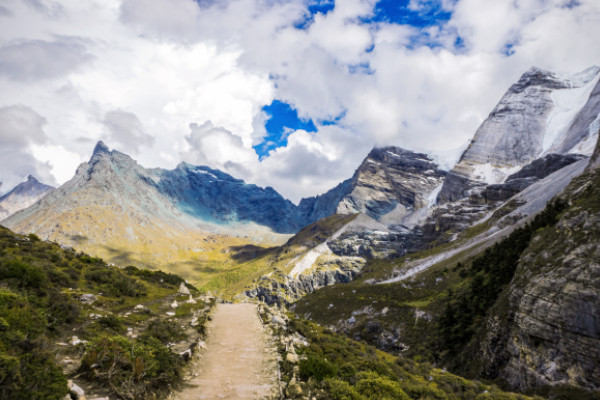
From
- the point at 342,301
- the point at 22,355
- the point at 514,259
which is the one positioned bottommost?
the point at 342,301

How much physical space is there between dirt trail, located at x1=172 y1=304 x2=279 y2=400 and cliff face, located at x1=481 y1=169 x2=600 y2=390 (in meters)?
17.4

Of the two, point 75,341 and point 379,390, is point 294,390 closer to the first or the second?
point 379,390

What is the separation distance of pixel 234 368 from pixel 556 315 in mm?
20610

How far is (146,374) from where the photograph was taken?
10.3 meters

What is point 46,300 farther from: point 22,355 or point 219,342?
point 219,342

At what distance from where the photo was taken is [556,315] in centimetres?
1912

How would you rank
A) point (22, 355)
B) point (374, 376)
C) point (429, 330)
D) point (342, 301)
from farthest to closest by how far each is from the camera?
point (342, 301) < point (429, 330) < point (374, 376) < point (22, 355)

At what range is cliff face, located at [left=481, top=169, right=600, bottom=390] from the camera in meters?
17.5

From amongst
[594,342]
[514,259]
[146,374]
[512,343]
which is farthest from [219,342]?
[514,259]

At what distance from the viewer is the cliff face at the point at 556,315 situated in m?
17.5

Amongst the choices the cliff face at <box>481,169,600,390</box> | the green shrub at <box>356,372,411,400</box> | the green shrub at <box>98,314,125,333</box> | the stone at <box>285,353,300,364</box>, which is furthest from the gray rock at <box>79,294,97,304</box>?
the cliff face at <box>481,169,600,390</box>

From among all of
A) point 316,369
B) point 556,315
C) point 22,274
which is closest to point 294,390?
point 316,369

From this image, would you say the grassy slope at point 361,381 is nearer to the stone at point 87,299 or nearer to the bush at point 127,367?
the bush at point 127,367

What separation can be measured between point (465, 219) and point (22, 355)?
19969cm
